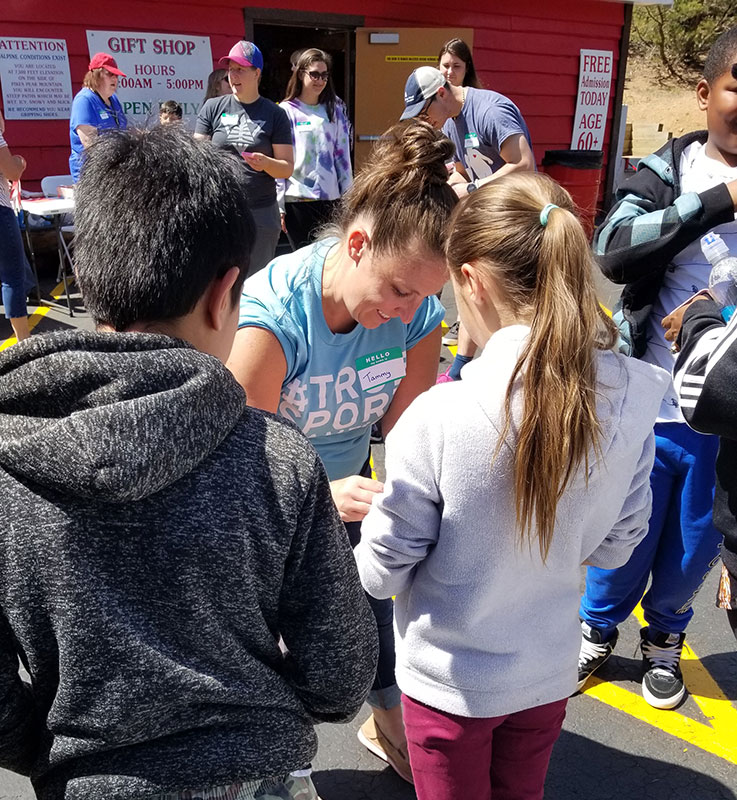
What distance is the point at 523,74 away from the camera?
10.9 meters

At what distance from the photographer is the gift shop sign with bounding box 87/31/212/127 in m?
7.47

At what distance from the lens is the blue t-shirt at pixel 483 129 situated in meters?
4.83

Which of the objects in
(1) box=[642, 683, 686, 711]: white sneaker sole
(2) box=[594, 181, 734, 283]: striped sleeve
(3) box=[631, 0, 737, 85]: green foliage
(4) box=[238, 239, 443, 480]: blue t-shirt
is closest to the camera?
(4) box=[238, 239, 443, 480]: blue t-shirt

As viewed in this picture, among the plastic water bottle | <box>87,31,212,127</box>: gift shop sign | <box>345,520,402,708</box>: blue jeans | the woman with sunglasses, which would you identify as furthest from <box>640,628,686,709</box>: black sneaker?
<box>87,31,212,127</box>: gift shop sign

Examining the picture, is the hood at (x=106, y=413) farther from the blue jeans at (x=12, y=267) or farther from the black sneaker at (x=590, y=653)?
the blue jeans at (x=12, y=267)

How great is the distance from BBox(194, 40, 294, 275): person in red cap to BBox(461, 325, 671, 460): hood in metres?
4.21

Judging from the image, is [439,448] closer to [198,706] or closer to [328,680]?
[328,680]

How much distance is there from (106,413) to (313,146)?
5.53m

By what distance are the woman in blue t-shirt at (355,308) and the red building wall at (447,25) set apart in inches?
256

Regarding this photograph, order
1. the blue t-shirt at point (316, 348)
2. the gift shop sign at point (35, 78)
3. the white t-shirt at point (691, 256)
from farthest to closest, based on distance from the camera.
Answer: the gift shop sign at point (35, 78) < the white t-shirt at point (691, 256) < the blue t-shirt at point (316, 348)

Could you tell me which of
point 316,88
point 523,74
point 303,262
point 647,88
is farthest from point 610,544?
point 647,88

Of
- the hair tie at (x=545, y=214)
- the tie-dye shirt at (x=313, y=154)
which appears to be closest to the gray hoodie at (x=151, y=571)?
the hair tie at (x=545, y=214)

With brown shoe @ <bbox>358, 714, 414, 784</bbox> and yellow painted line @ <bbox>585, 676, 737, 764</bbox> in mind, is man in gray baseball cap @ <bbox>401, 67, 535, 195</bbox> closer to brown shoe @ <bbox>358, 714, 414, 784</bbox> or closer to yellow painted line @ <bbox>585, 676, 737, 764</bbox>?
yellow painted line @ <bbox>585, 676, 737, 764</bbox>

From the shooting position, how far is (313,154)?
6008 millimetres
